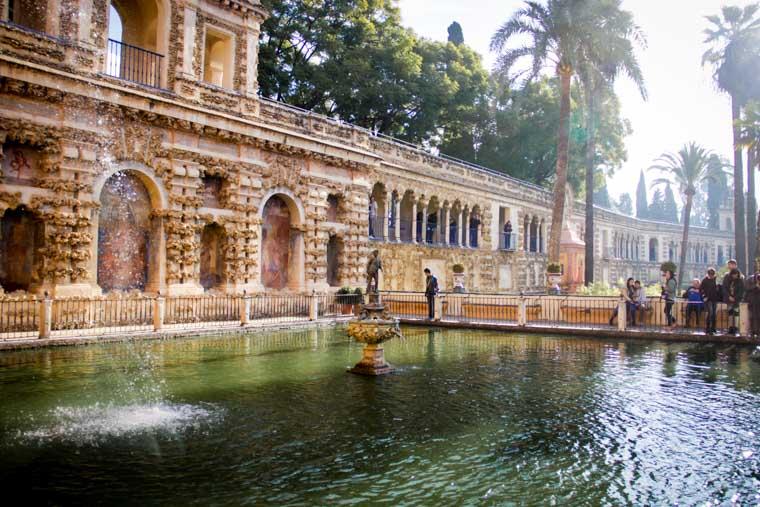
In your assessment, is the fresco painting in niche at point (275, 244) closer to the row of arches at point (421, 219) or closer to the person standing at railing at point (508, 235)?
the row of arches at point (421, 219)

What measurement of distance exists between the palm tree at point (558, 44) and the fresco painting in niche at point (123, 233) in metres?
16.8

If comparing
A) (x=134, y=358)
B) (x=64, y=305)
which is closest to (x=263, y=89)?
(x=64, y=305)

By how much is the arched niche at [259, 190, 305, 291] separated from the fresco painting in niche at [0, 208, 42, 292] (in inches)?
322

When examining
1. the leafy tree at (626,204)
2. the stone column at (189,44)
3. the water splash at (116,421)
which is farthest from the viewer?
the leafy tree at (626,204)

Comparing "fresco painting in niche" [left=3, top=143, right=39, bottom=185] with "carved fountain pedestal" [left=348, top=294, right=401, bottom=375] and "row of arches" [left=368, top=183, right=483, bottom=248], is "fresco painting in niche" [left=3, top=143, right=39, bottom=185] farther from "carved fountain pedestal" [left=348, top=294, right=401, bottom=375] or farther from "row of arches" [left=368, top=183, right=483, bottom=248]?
"row of arches" [left=368, top=183, right=483, bottom=248]

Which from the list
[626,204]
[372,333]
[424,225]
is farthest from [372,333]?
[626,204]

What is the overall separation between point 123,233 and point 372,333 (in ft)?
35.5

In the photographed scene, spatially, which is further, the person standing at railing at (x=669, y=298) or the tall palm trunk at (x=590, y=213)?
the tall palm trunk at (x=590, y=213)

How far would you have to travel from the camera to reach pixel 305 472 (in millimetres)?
5738

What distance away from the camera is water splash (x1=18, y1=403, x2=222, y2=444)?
6762 mm

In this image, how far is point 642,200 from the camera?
3671 inches

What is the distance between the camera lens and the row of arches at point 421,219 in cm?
2914

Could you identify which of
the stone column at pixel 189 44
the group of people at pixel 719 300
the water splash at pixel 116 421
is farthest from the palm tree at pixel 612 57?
the water splash at pixel 116 421

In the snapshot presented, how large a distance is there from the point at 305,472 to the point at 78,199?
13.5 m
